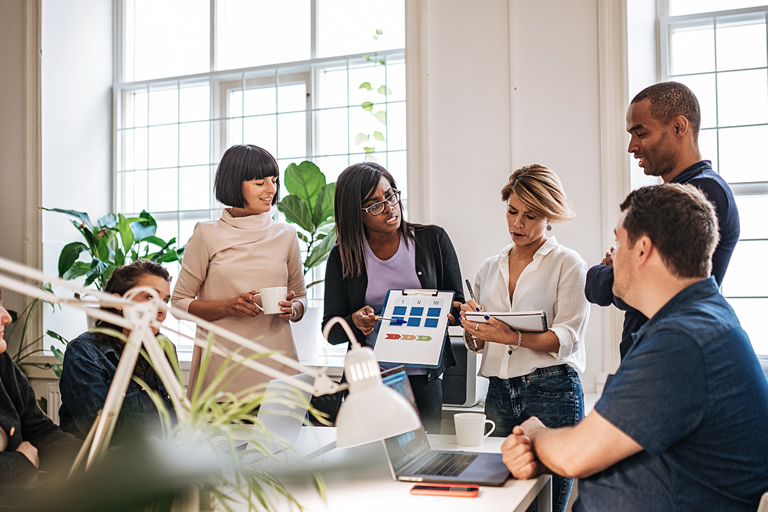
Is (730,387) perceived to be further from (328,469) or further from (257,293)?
(257,293)

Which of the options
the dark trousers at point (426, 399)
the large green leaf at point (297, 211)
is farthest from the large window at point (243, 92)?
the dark trousers at point (426, 399)

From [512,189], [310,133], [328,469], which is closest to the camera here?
[328,469]

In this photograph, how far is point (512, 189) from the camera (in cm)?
241

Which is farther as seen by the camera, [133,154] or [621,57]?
[133,154]

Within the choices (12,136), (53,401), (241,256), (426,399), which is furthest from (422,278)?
(12,136)

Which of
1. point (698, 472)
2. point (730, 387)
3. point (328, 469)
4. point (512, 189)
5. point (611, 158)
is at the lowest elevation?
point (698, 472)

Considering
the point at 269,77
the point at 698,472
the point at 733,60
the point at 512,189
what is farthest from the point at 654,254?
the point at 269,77

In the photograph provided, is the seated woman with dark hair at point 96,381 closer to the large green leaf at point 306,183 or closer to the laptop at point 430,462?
the laptop at point 430,462

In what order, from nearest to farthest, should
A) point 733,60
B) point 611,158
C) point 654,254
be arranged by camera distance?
point 654,254 → point 611,158 → point 733,60

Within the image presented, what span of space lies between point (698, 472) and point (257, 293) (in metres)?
1.57

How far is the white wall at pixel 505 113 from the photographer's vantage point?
135 inches

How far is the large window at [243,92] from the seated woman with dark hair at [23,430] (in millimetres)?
2397

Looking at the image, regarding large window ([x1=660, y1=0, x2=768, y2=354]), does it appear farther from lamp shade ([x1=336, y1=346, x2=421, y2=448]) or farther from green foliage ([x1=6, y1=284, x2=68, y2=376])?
green foliage ([x1=6, y1=284, x2=68, y2=376])

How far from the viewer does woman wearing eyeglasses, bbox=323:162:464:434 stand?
2418 mm
